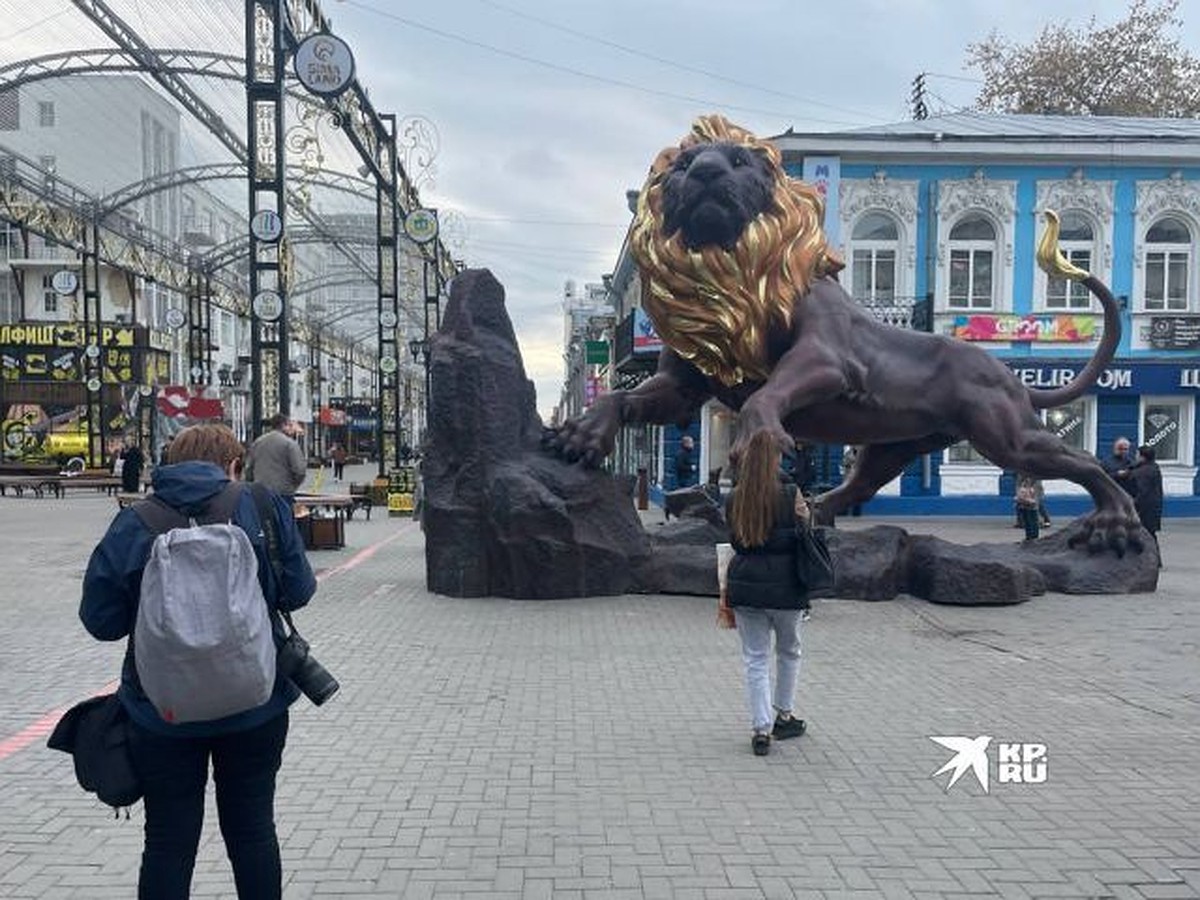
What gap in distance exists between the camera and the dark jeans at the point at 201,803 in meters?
3.02

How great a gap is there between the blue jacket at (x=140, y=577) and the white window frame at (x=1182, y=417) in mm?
20967

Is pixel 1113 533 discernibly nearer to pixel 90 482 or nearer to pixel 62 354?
pixel 90 482

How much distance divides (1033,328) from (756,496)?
17441mm

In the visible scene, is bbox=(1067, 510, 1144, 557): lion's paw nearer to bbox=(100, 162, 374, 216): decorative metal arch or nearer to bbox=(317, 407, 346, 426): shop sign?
bbox=(100, 162, 374, 216): decorative metal arch

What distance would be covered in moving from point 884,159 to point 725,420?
240 inches

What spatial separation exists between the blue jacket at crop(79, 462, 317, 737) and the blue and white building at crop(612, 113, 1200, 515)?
18083mm

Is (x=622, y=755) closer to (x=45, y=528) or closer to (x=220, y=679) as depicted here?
(x=220, y=679)

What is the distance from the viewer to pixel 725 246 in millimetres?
9523

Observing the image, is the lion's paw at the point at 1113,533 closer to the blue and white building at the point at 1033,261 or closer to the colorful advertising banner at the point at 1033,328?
the blue and white building at the point at 1033,261

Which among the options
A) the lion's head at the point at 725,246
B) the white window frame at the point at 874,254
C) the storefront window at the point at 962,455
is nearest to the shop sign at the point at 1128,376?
the storefront window at the point at 962,455

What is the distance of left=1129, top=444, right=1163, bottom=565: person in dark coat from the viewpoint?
13.0 m

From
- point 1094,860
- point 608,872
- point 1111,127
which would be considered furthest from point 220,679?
point 1111,127

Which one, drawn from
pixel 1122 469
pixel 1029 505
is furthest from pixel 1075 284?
pixel 1122 469

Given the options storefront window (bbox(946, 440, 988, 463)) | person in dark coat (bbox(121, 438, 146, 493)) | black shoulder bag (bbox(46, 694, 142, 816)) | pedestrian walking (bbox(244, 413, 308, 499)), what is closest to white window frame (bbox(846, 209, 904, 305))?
storefront window (bbox(946, 440, 988, 463))
